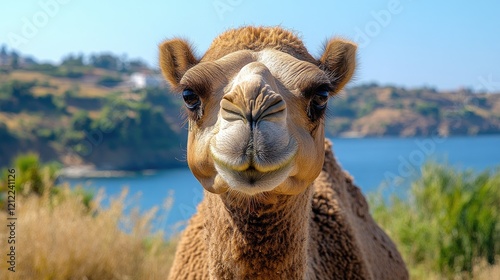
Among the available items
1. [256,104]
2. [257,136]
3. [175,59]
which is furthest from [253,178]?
[175,59]

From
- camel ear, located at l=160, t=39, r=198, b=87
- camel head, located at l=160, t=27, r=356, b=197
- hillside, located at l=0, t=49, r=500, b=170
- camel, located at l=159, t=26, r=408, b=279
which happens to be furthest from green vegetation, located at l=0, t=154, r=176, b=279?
hillside, located at l=0, t=49, r=500, b=170

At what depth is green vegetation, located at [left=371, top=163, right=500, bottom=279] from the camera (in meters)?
10.9

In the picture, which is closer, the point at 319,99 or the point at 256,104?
the point at 256,104

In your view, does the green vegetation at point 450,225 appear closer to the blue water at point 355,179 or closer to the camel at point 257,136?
the blue water at point 355,179

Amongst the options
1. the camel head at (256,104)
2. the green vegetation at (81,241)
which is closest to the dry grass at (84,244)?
the green vegetation at (81,241)

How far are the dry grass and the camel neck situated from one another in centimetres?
461

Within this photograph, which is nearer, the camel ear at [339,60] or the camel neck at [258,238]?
the camel neck at [258,238]

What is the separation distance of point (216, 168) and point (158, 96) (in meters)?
24.4

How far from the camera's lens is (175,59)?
11.7ft

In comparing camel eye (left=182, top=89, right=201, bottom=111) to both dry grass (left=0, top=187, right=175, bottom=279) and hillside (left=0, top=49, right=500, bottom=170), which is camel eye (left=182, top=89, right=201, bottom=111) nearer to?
dry grass (left=0, top=187, right=175, bottom=279)

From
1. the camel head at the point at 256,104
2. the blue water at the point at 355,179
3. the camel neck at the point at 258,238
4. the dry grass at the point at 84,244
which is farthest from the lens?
the blue water at the point at 355,179

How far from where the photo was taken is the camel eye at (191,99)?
3045 millimetres

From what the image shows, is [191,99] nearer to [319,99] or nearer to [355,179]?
[319,99]

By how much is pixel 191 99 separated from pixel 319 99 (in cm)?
71
